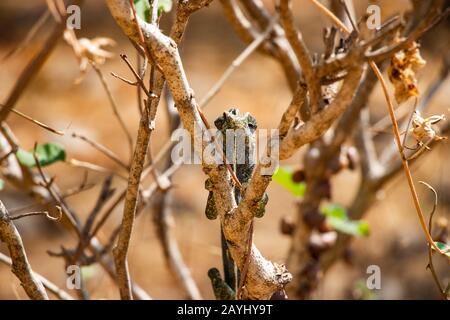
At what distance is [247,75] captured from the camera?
124 inches

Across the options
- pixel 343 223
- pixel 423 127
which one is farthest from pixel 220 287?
pixel 343 223

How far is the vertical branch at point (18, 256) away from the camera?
0.79 metres

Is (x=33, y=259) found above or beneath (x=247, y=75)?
beneath

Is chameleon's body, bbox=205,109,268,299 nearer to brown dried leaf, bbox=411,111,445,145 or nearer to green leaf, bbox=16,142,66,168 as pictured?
brown dried leaf, bbox=411,111,445,145

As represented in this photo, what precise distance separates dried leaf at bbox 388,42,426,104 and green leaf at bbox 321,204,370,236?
451 millimetres

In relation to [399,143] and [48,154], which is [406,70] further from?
[48,154]

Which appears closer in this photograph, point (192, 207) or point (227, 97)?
point (192, 207)

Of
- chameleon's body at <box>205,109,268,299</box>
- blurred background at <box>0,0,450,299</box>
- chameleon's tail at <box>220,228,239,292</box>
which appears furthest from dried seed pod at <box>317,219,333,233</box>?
blurred background at <box>0,0,450,299</box>

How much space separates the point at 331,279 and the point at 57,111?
1.31 m

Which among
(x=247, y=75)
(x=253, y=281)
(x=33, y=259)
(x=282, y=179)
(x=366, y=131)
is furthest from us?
(x=247, y=75)

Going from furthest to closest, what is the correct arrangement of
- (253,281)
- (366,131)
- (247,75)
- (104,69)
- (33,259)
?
1. (247,75)
2. (104,69)
3. (33,259)
4. (366,131)
5. (253,281)

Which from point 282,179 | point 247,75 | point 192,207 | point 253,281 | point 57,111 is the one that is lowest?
point 253,281

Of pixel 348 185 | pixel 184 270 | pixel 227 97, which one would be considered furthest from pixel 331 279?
pixel 184 270

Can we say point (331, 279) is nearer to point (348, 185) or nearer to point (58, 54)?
point (348, 185)
